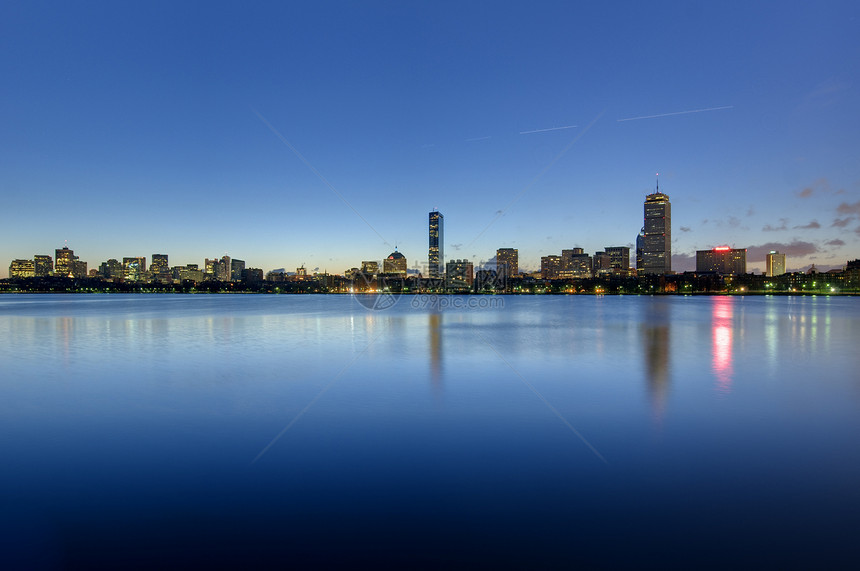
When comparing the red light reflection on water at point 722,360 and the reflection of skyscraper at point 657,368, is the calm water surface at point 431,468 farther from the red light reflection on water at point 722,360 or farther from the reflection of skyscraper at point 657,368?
the red light reflection on water at point 722,360

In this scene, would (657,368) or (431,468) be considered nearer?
(431,468)

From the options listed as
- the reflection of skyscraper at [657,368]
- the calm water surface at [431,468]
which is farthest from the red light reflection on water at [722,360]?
the reflection of skyscraper at [657,368]

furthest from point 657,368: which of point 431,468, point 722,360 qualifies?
point 431,468

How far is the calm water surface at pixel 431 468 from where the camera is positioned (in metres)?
4.80

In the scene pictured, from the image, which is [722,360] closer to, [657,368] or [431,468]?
[657,368]

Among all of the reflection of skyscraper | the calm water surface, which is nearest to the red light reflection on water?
the calm water surface

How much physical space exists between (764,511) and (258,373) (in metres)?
14.1

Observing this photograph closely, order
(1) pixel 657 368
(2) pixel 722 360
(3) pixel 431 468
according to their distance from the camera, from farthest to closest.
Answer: (2) pixel 722 360 → (1) pixel 657 368 → (3) pixel 431 468

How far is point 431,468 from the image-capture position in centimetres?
693

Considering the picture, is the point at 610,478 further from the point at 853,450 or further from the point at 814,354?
the point at 814,354

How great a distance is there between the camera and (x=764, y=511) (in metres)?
5.52

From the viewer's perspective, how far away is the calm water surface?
480 centimetres

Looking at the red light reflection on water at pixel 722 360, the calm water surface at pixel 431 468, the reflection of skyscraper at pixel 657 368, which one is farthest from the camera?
the red light reflection on water at pixel 722 360

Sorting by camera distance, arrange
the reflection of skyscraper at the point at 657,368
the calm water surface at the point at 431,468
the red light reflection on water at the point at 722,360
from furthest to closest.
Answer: the red light reflection on water at the point at 722,360, the reflection of skyscraper at the point at 657,368, the calm water surface at the point at 431,468
